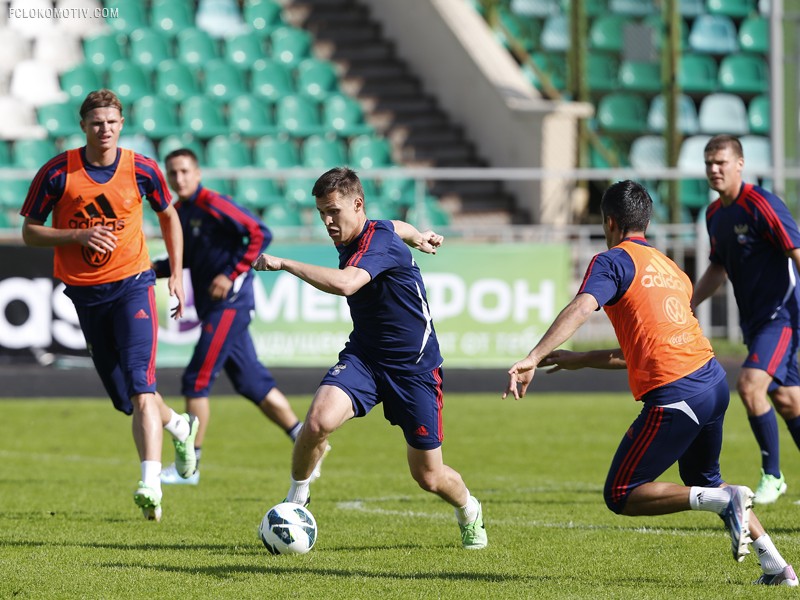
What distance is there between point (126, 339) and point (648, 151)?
16454mm

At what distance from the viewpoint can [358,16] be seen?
81.0 feet

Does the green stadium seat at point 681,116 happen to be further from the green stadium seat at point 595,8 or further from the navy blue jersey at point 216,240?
the navy blue jersey at point 216,240

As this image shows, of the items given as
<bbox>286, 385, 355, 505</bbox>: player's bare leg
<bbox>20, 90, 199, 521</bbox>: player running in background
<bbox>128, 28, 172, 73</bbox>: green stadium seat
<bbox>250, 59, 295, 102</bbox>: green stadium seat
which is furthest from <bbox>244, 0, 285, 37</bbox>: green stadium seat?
<bbox>286, 385, 355, 505</bbox>: player's bare leg

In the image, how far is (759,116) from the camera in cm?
2453

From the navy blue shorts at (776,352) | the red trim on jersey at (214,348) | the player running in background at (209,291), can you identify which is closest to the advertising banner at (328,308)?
the player running in background at (209,291)

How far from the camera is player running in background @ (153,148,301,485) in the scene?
10227 mm

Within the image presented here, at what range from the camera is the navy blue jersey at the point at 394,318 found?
268 inches

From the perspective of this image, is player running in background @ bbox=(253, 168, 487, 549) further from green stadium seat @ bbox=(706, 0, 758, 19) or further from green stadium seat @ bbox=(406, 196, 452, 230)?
green stadium seat @ bbox=(706, 0, 758, 19)

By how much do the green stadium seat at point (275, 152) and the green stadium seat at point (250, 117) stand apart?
0.18m

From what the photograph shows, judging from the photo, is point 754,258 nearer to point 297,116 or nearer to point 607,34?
point 297,116

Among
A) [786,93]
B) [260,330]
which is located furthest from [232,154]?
[786,93]

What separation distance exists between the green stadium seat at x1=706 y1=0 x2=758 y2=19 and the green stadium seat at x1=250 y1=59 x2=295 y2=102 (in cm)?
865

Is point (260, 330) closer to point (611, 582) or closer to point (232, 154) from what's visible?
point (232, 154)

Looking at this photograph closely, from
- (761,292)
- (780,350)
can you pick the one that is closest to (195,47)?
(761,292)
